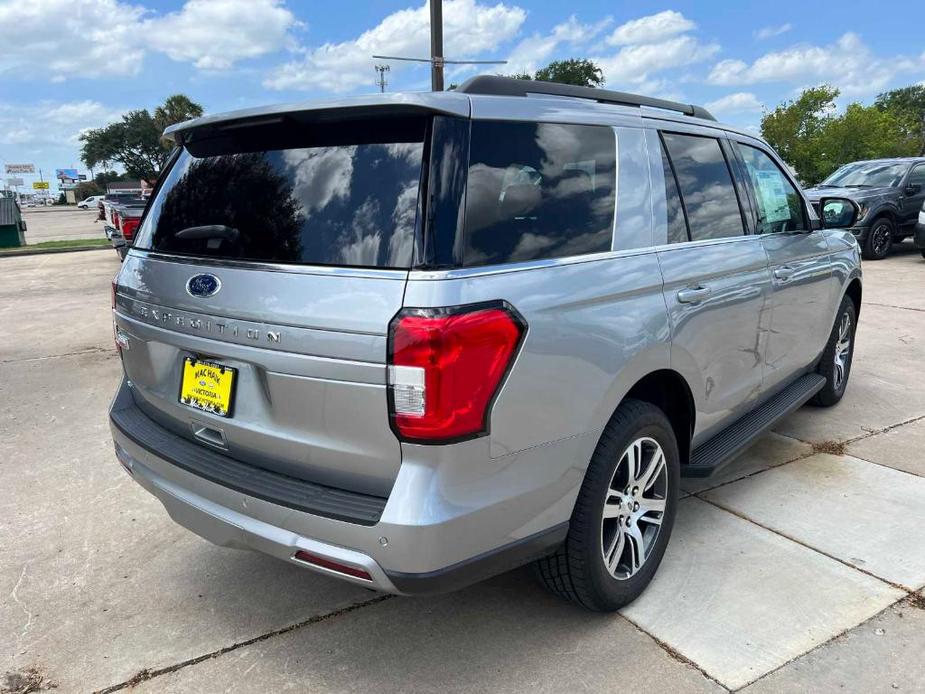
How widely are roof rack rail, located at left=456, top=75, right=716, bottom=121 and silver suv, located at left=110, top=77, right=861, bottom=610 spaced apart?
11 mm

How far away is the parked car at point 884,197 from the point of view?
42.1ft

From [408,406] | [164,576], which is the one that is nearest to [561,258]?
[408,406]

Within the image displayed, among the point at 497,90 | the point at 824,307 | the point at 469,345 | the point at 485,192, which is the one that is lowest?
the point at 824,307

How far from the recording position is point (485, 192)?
215 cm

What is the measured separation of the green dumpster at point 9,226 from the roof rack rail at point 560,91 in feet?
68.9

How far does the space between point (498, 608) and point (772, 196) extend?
2735 millimetres

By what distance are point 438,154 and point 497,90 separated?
51cm

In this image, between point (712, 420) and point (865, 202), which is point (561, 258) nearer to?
point (712, 420)

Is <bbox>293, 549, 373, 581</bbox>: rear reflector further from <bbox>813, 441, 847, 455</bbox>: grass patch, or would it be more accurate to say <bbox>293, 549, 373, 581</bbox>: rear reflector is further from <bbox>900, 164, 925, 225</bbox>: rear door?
<bbox>900, 164, 925, 225</bbox>: rear door

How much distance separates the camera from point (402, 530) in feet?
6.40

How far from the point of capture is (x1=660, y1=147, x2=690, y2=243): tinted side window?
9.59 feet

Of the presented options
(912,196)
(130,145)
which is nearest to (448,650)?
(912,196)

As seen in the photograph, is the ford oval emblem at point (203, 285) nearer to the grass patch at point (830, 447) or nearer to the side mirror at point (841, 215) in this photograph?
the grass patch at point (830, 447)

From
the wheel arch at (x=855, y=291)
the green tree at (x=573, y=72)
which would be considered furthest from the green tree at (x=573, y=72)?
the wheel arch at (x=855, y=291)
